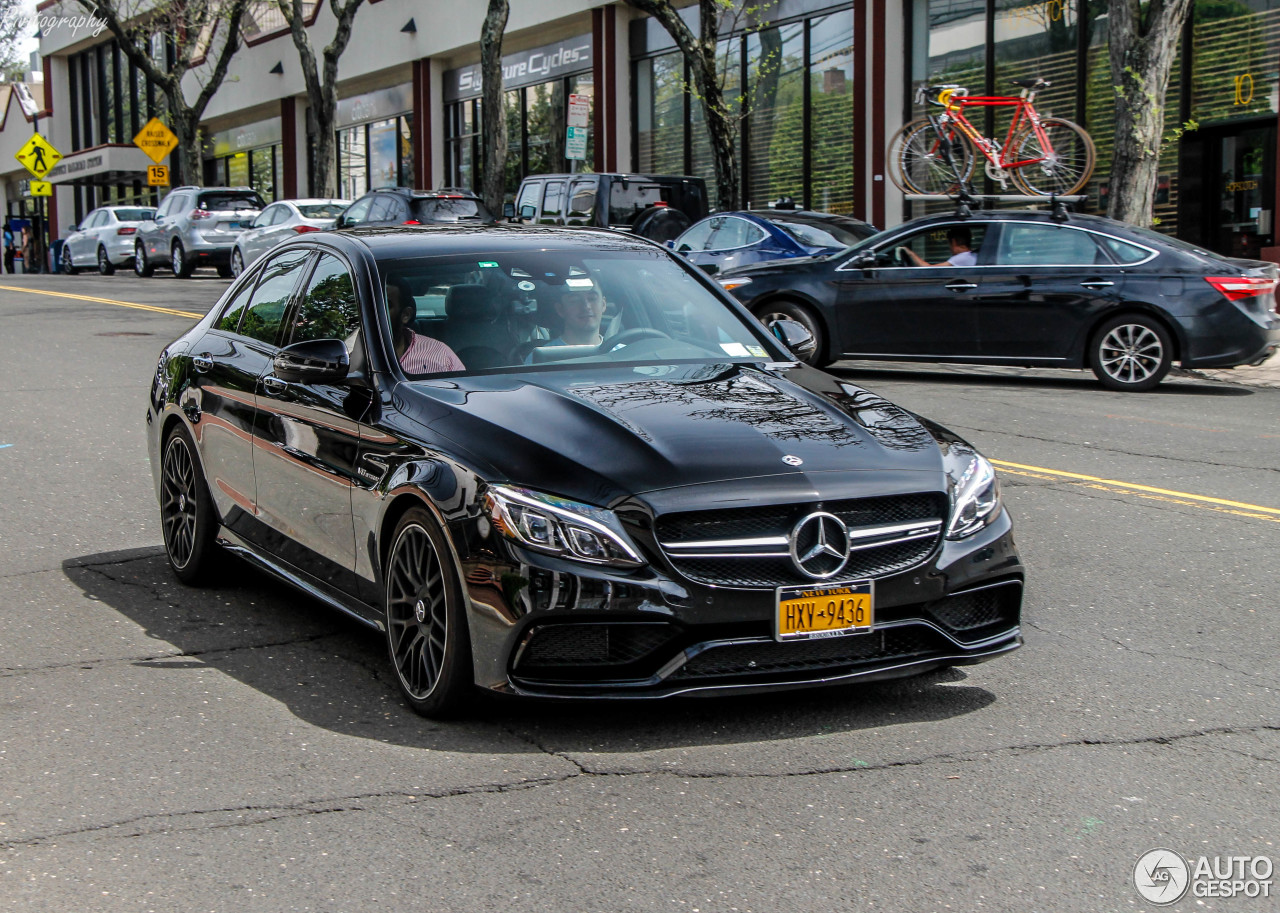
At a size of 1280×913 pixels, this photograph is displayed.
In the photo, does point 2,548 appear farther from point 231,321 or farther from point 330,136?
point 330,136

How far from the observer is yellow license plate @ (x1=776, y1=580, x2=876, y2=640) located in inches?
180

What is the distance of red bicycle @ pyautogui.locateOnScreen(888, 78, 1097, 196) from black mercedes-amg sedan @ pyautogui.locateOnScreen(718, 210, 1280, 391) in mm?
5670

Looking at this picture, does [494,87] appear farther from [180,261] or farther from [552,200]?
[180,261]

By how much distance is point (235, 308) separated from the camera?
7070 millimetres

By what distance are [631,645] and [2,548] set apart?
14.4 feet

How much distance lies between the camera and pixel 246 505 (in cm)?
639

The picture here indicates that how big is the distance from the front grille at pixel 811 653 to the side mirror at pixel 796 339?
71.1 inches

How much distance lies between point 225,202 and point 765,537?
3136 cm

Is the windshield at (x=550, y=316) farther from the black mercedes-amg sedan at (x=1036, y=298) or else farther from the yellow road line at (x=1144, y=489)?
the black mercedes-amg sedan at (x=1036, y=298)

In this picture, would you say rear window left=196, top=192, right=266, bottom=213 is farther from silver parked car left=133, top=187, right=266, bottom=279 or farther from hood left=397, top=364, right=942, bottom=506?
hood left=397, top=364, right=942, bottom=506

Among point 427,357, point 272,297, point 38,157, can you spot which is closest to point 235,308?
point 272,297

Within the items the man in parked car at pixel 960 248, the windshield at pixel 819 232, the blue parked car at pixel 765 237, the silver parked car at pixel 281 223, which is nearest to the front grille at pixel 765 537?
the man in parked car at pixel 960 248

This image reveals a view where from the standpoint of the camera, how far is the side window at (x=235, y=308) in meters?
6.98

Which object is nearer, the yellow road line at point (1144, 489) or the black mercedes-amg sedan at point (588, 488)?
the black mercedes-amg sedan at point (588, 488)
